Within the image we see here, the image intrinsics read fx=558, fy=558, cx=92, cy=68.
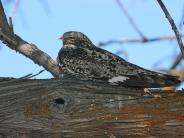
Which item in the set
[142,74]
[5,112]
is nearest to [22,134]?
[5,112]

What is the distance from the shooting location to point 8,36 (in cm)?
433

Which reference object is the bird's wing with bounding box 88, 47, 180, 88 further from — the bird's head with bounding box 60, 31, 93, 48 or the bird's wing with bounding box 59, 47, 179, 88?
the bird's head with bounding box 60, 31, 93, 48

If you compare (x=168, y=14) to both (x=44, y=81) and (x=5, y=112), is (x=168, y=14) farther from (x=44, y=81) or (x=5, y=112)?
(x=5, y=112)

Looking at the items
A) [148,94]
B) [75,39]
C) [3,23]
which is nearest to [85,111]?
[148,94]

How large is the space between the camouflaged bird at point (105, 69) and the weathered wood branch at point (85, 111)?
0.22 metres

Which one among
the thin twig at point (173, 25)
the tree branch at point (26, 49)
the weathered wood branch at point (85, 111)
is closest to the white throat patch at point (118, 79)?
the weathered wood branch at point (85, 111)

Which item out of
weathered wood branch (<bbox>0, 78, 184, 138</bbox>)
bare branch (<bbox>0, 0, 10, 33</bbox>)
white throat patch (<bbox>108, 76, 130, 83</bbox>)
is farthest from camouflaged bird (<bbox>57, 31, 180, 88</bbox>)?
bare branch (<bbox>0, 0, 10, 33</bbox>)

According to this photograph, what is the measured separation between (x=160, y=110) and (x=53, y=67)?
139cm

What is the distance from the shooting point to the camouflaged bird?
137 inches

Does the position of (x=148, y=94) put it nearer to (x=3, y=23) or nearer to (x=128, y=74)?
(x=128, y=74)

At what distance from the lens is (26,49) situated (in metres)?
4.31

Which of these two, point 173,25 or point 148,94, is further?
point 173,25

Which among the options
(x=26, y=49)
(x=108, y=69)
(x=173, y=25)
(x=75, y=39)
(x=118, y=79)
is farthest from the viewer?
(x=75, y=39)

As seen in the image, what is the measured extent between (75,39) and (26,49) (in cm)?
78
